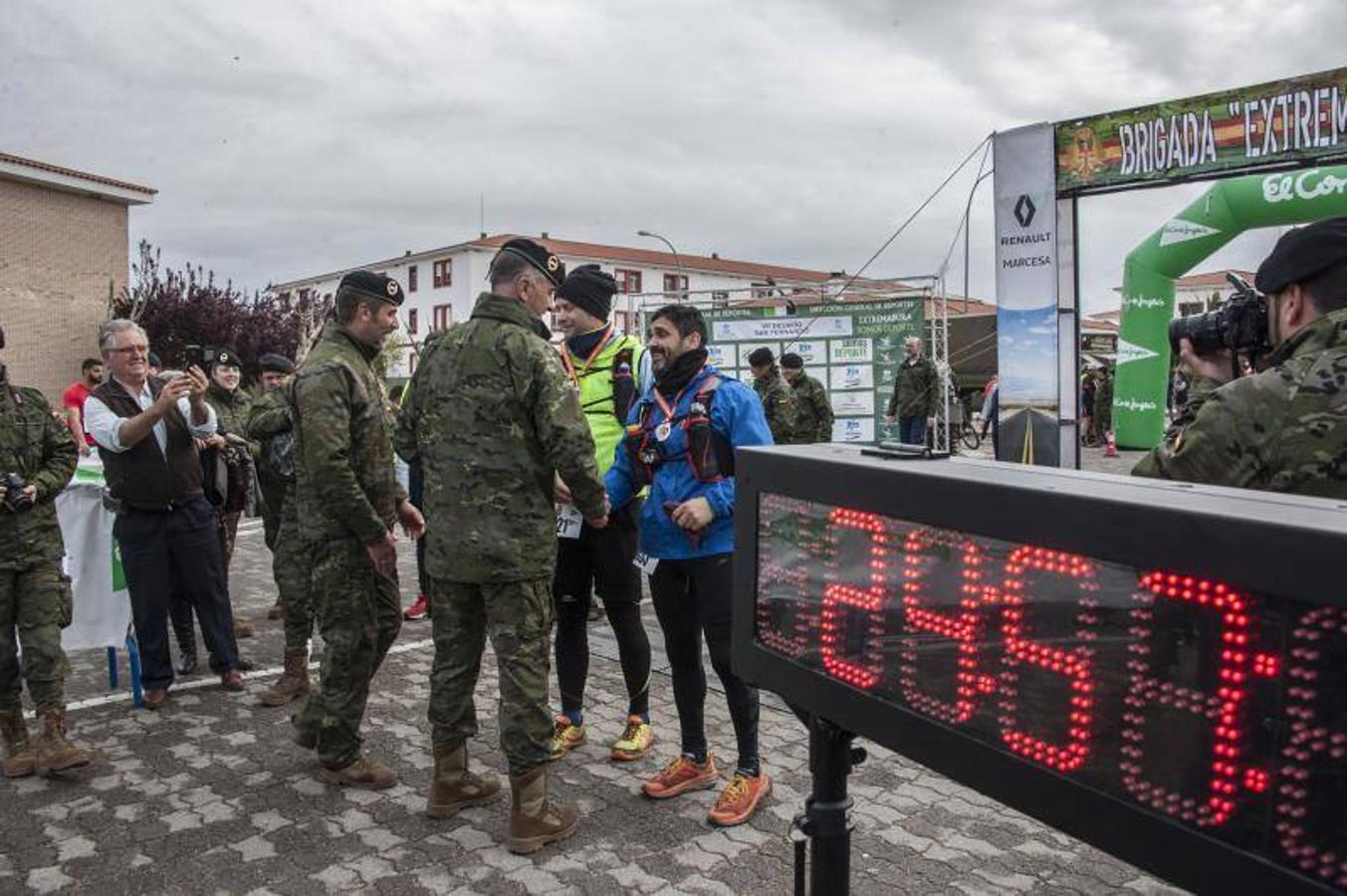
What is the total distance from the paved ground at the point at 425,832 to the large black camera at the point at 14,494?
121 cm

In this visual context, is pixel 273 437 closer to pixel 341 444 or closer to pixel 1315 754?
pixel 341 444

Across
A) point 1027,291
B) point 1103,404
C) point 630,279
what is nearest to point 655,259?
point 630,279

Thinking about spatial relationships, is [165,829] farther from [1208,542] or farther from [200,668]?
[1208,542]

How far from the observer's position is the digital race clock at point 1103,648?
41.7 inches

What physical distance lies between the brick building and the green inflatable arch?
22.1 m

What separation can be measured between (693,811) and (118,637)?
3.69 meters

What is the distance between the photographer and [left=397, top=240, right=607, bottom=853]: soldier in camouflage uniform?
11.6 feet

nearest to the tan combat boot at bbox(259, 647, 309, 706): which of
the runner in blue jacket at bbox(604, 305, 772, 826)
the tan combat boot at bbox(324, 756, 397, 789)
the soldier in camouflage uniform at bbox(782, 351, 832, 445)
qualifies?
the tan combat boot at bbox(324, 756, 397, 789)

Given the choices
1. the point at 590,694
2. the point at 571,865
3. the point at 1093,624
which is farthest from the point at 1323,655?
the point at 590,694

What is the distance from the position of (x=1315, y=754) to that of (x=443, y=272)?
251 ft

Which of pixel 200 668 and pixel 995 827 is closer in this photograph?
pixel 995 827

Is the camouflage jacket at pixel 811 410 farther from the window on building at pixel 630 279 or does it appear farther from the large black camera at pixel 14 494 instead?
the window on building at pixel 630 279

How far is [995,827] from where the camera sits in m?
3.69

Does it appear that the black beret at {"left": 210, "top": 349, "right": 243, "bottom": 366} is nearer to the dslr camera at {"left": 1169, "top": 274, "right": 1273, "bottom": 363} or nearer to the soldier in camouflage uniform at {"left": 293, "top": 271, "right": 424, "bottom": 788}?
the soldier in camouflage uniform at {"left": 293, "top": 271, "right": 424, "bottom": 788}
